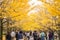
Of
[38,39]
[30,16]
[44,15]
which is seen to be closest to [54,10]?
[38,39]

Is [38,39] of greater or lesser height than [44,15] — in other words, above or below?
below

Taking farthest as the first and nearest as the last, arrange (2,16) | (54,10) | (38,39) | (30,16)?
(30,16), (38,39), (2,16), (54,10)

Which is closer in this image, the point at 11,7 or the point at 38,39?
the point at 11,7

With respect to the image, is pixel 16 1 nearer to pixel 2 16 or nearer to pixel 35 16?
pixel 2 16

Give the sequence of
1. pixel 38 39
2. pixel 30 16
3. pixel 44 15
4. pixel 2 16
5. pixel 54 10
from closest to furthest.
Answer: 1. pixel 54 10
2. pixel 2 16
3. pixel 38 39
4. pixel 44 15
5. pixel 30 16

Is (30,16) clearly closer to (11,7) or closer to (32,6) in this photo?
(32,6)

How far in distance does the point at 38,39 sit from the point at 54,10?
7388 mm

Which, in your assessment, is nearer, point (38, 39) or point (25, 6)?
point (25, 6)

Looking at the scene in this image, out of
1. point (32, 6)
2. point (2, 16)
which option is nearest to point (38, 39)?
point (32, 6)

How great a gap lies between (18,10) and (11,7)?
1.16 metres

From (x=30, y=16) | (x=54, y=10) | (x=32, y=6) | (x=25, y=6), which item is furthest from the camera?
(x=30, y=16)

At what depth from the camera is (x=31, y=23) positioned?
1379 inches

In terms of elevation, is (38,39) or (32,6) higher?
(32,6)

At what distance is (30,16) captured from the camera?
32125 mm
